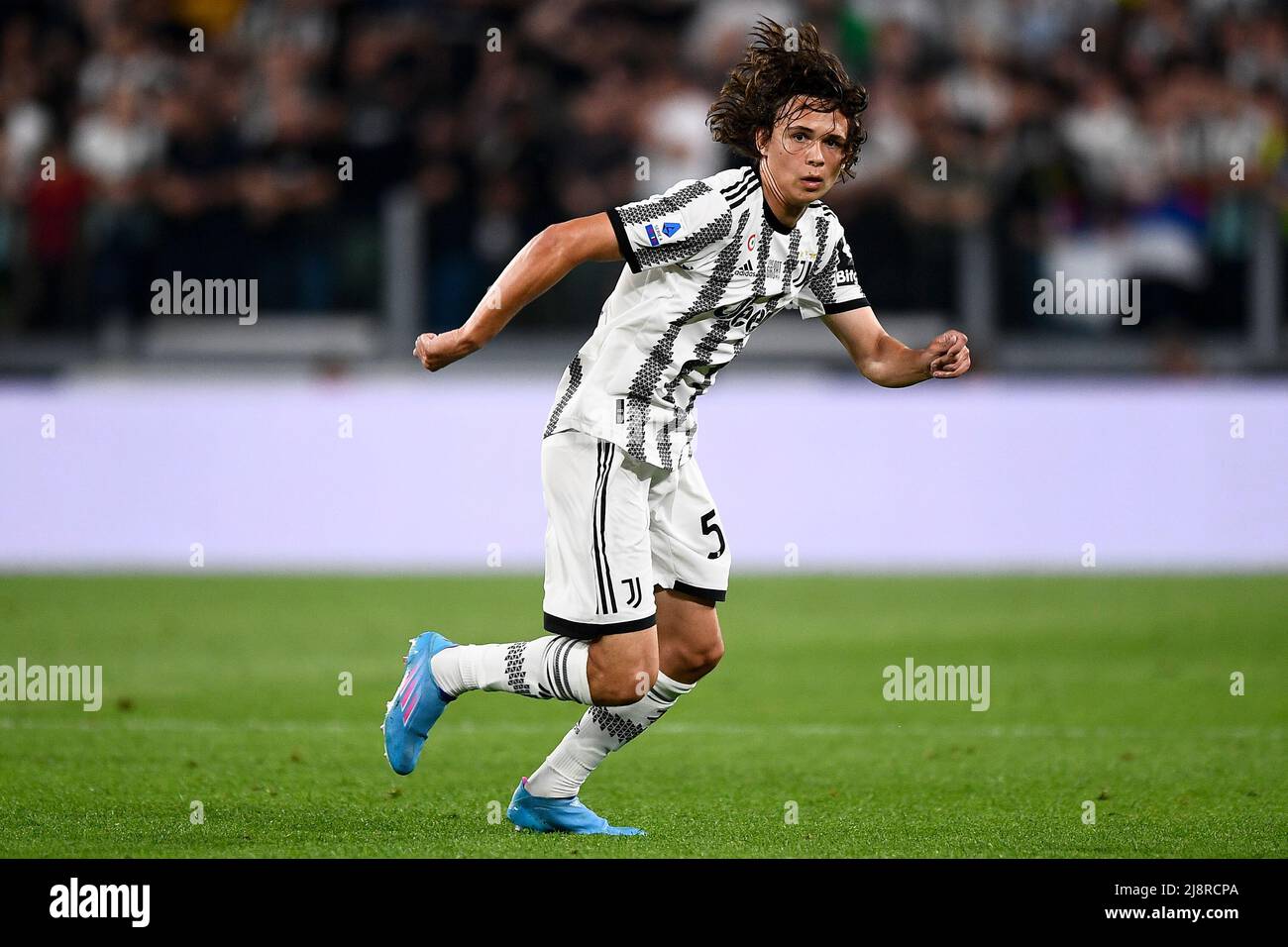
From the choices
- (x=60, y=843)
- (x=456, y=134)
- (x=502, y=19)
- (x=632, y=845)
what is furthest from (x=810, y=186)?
(x=502, y=19)

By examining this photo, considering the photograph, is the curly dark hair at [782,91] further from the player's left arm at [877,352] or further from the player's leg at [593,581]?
the player's leg at [593,581]

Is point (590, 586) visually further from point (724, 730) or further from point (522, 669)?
point (724, 730)

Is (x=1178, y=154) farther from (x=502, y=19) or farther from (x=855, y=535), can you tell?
(x=502, y=19)

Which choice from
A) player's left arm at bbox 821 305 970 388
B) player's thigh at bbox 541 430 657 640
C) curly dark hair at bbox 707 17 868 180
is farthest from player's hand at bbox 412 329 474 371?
player's left arm at bbox 821 305 970 388

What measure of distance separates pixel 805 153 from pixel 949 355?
80cm

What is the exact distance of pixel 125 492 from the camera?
13.9m

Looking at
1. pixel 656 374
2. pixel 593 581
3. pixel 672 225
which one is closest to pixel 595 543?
pixel 593 581

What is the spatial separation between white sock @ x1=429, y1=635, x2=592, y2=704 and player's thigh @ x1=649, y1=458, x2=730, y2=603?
1.49 feet

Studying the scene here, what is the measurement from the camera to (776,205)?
571 cm

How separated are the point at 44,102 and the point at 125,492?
12.6 ft

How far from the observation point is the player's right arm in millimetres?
5340

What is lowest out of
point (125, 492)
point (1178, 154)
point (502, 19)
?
point (125, 492)

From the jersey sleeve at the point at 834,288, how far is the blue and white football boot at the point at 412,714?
162cm

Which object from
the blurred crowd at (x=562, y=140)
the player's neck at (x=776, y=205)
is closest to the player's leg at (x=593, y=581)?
the player's neck at (x=776, y=205)
